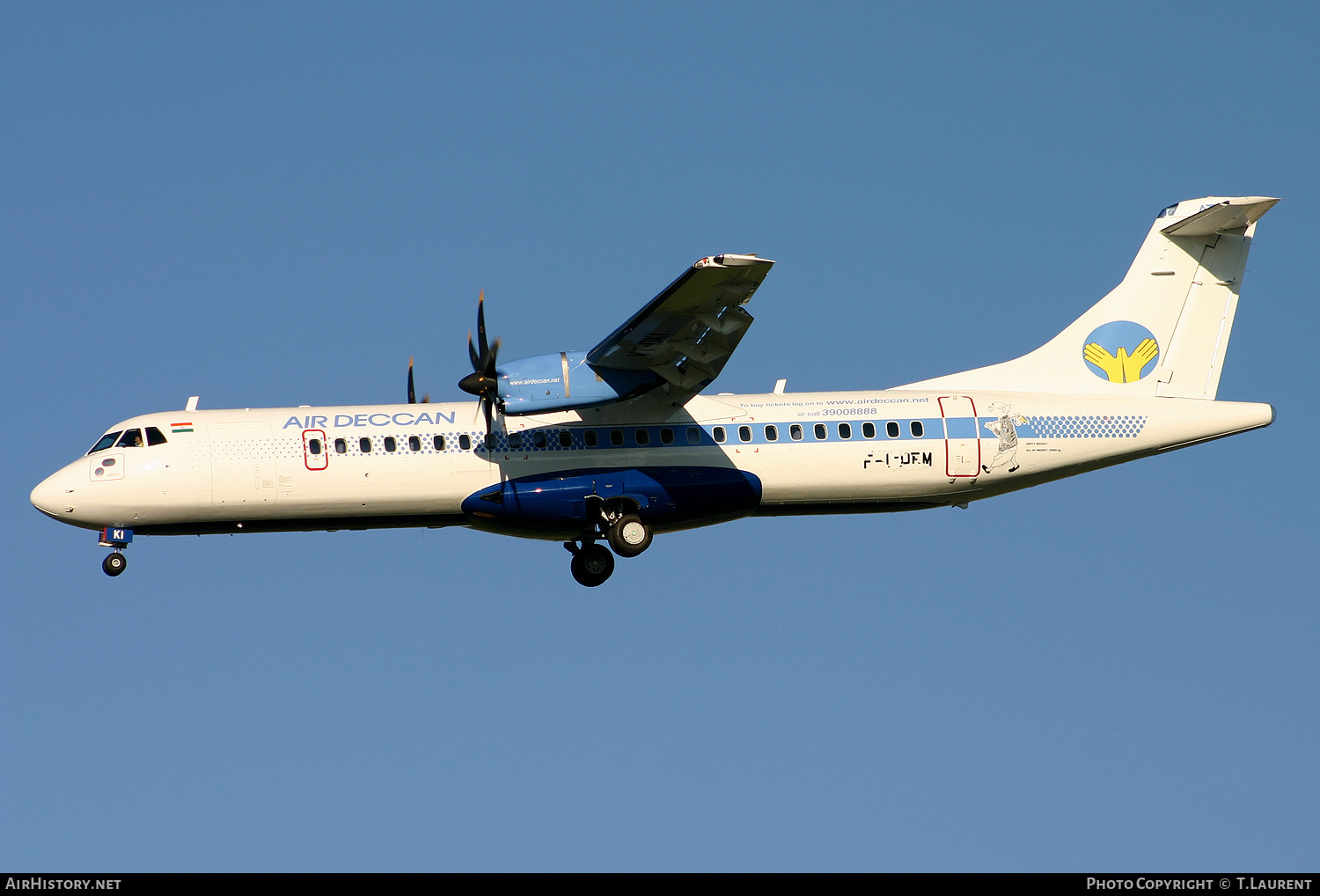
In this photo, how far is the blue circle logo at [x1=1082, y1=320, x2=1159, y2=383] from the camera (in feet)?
88.8

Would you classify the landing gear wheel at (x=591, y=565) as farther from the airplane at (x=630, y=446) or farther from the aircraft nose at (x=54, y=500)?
the aircraft nose at (x=54, y=500)

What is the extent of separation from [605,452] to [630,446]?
17.2 inches

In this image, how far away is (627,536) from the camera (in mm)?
24516

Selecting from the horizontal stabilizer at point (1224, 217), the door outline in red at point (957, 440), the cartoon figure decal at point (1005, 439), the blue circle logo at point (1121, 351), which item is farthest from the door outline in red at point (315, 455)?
the horizontal stabilizer at point (1224, 217)

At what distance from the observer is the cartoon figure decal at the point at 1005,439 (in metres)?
25.6

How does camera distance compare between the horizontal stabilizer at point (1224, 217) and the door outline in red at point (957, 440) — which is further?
the horizontal stabilizer at point (1224, 217)

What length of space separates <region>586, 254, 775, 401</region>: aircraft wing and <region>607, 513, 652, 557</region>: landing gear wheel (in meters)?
2.28

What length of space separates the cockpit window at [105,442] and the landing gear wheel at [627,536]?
823 centimetres

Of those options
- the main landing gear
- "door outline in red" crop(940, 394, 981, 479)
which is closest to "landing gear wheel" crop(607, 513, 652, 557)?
the main landing gear

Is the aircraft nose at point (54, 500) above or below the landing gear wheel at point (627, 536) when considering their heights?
above

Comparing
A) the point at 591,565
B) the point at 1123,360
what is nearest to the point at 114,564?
the point at 591,565

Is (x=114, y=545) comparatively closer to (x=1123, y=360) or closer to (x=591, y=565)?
(x=591, y=565)
